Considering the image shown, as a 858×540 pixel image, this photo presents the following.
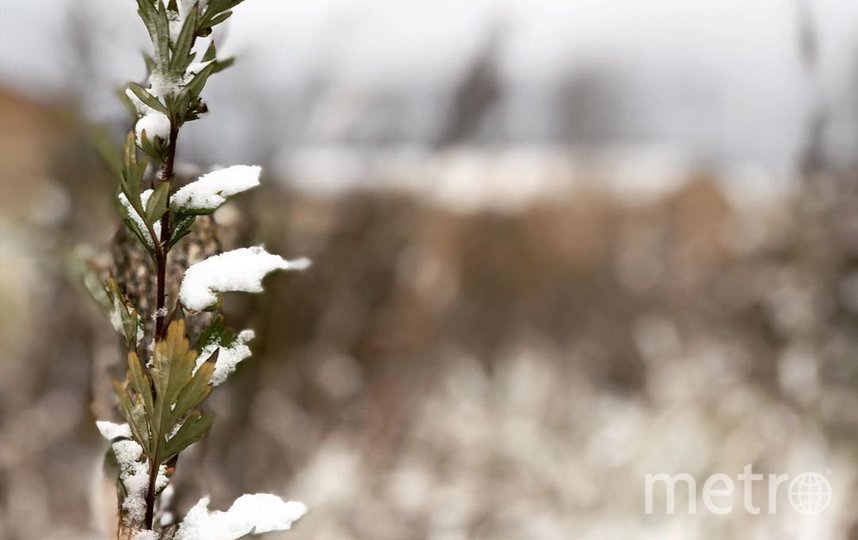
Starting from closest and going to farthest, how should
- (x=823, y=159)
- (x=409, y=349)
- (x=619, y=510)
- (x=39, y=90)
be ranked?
(x=823, y=159) < (x=39, y=90) < (x=619, y=510) < (x=409, y=349)

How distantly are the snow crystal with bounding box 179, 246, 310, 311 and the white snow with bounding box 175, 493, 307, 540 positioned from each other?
0.08 meters

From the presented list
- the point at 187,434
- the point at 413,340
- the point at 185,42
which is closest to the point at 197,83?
the point at 185,42

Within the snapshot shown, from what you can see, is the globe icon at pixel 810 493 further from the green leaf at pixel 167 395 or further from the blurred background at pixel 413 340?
the green leaf at pixel 167 395

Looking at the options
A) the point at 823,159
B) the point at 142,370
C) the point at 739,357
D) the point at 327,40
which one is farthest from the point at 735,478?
the point at 142,370

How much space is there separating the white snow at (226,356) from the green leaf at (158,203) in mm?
51

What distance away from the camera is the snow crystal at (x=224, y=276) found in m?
0.22

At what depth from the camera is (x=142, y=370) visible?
0.23 m

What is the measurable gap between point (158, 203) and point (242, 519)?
120 millimetres

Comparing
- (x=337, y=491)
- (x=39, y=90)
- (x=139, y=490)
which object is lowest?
(x=139, y=490)

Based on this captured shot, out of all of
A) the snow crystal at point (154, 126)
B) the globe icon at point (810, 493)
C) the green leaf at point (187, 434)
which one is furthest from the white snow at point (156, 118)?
the globe icon at point (810, 493)

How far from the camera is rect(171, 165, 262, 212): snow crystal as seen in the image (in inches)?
9.0

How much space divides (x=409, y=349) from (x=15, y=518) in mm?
2776

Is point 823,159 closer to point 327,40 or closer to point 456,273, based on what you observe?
point 327,40

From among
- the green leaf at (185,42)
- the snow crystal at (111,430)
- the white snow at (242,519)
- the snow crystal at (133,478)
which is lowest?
the white snow at (242,519)
